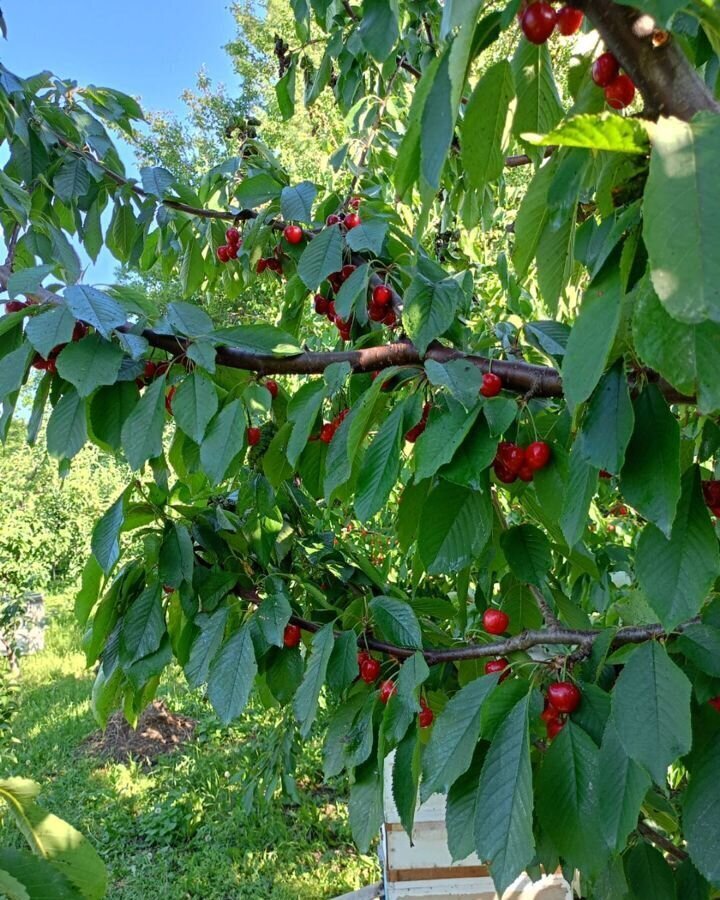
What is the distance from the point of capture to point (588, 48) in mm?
760

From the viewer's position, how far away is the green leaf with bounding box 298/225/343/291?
123cm

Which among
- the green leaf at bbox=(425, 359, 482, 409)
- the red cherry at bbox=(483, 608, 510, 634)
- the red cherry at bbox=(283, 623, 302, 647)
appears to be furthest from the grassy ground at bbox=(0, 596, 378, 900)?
the green leaf at bbox=(425, 359, 482, 409)

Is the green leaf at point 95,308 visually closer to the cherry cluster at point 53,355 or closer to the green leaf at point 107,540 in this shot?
the cherry cluster at point 53,355

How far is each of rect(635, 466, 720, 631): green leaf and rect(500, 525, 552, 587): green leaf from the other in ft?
0.98

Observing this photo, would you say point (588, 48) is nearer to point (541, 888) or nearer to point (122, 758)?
point (541, 888)

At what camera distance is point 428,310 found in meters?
0.98

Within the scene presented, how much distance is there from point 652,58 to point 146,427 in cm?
68

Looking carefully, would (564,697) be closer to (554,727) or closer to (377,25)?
(554,727)

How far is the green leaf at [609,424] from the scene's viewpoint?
24.3 inches

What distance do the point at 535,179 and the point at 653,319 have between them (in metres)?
0.30

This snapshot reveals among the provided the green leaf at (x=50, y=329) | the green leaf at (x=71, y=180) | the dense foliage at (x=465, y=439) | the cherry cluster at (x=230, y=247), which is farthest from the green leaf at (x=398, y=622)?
the green leaf at (x=71, y=180)

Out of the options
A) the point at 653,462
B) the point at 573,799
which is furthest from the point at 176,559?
the point at 653,462


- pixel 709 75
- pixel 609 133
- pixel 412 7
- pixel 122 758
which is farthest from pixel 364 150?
pixel 122 758

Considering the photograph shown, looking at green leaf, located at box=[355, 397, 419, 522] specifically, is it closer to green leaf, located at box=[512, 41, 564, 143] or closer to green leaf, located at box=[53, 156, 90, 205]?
green leaf, located at box=[512, 41, 564, 143]
